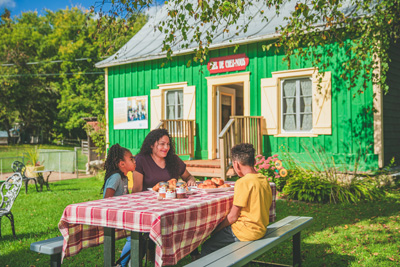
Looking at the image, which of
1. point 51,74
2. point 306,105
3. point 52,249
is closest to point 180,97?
point 306,105

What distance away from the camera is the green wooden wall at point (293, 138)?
27.7ft

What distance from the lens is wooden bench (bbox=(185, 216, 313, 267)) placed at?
2.96 meters

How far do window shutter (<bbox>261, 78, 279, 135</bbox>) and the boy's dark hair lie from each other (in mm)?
6206

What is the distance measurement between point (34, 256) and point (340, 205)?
5.59 metres

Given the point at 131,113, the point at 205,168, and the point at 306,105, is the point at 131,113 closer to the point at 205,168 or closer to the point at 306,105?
the point at 205,168

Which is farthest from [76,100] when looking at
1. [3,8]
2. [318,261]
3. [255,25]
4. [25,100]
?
[318,261]

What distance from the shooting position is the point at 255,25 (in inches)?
417

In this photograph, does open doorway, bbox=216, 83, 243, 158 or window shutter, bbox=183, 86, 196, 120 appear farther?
window shutter, bbox=183, 86, 196, 120

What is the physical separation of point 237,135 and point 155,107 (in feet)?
13.4

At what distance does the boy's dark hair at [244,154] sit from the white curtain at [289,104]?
20.4ft

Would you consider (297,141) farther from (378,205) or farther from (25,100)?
(25,100)

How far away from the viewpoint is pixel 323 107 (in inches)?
349

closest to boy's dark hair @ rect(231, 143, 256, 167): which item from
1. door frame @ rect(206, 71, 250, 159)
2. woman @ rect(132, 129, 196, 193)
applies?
woman @ rect(132, 129, 196, 193)

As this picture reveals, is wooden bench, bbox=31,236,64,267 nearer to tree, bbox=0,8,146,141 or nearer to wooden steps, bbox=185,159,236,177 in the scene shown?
wooden steps, bbox=185,159,236,177
